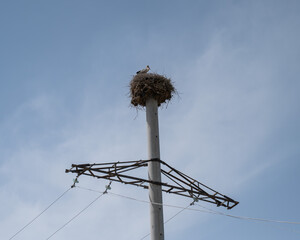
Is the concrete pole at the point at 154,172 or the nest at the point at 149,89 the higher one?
the nest at the point at 149,89

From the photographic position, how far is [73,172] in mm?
10117

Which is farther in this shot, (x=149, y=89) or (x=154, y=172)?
(x=149, y=89)

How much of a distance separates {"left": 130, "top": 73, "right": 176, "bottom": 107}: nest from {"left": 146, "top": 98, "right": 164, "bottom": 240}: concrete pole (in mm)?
226

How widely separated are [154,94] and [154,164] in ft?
7.18

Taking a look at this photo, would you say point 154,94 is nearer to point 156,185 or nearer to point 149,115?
point 149,115

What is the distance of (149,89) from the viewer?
1161cm

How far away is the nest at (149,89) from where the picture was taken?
38.4ft

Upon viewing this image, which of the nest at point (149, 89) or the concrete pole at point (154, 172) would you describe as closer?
the concrete pole at point (154, 172)

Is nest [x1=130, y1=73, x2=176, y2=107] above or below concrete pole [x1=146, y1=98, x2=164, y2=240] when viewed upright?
above

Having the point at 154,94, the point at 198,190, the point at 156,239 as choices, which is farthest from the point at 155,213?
the point at 154,94

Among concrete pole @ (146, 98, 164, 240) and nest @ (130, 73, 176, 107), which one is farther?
nest @ (130, 73, 176, 107)

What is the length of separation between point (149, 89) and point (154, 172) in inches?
94.4

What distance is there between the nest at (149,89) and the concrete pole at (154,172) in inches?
8.9

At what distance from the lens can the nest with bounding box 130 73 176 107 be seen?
11694 millimetres
